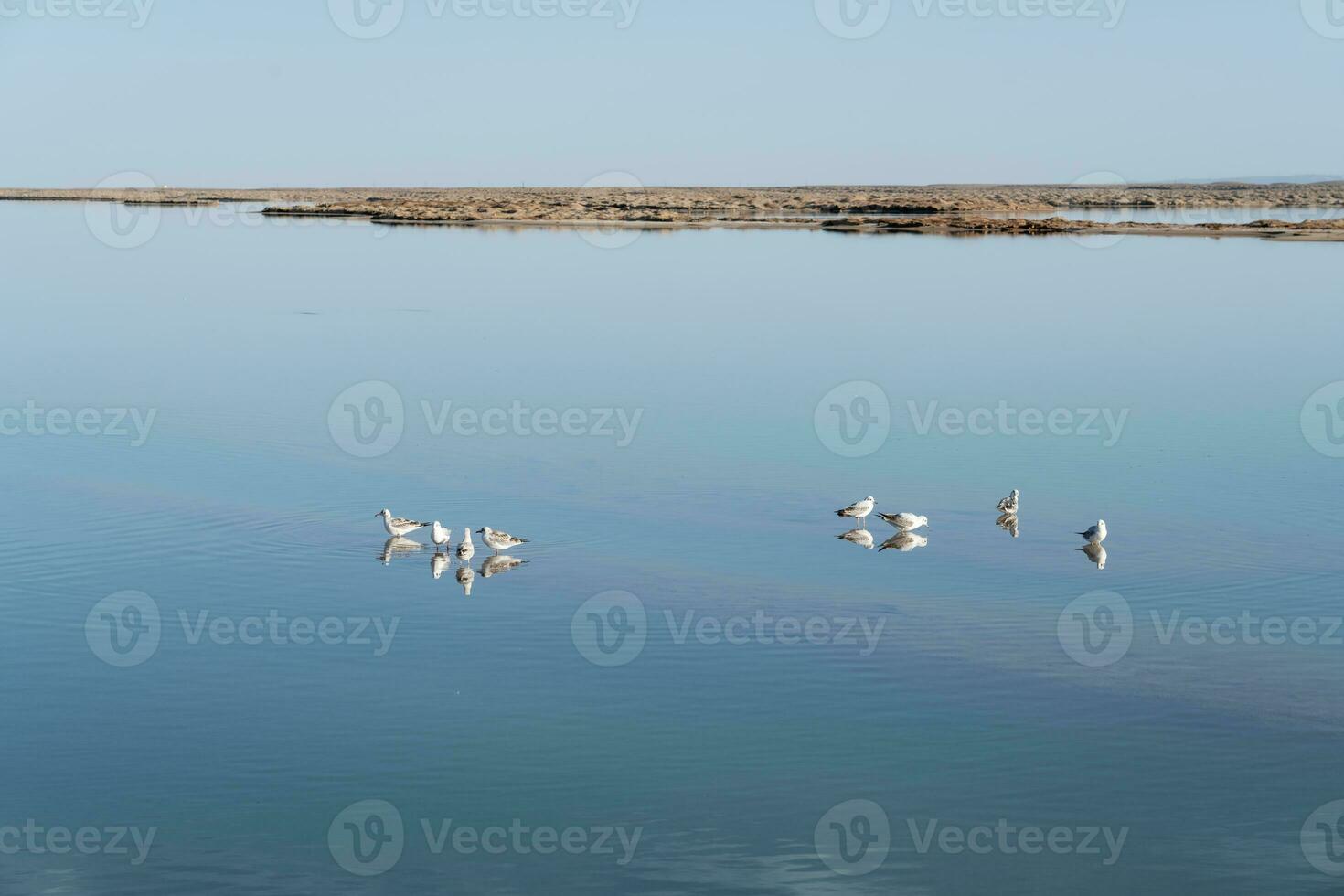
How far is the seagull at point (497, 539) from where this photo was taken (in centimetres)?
1520

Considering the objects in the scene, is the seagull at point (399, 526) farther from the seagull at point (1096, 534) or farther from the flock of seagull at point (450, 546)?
the seagull at point (1096, 534)

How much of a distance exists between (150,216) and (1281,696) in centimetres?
8485

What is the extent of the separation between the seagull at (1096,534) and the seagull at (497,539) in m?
5.75

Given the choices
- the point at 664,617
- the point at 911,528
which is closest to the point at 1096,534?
the point at 911,528

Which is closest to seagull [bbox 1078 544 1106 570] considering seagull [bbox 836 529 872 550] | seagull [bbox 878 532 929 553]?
seagull [bbox 878 532 929 553]

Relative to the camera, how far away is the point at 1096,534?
51.4ft

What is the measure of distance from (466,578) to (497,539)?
686 millimetres

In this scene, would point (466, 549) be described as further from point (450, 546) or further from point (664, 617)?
point (664, 617)

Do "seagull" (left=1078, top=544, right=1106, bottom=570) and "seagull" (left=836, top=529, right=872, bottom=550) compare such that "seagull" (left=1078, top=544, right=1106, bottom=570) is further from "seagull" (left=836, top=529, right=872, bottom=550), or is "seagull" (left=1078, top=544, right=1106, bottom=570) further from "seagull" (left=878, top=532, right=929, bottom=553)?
"seagull" (left=836, top=529, right=872, bottom=550)

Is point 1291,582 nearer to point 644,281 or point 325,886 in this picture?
point 325,886

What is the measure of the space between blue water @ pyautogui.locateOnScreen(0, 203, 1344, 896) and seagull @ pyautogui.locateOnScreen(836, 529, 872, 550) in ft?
0.81

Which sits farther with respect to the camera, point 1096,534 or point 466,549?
point 1096,534

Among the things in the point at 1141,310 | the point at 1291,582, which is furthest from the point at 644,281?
the point at 1291,582

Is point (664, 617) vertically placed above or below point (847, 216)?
below
